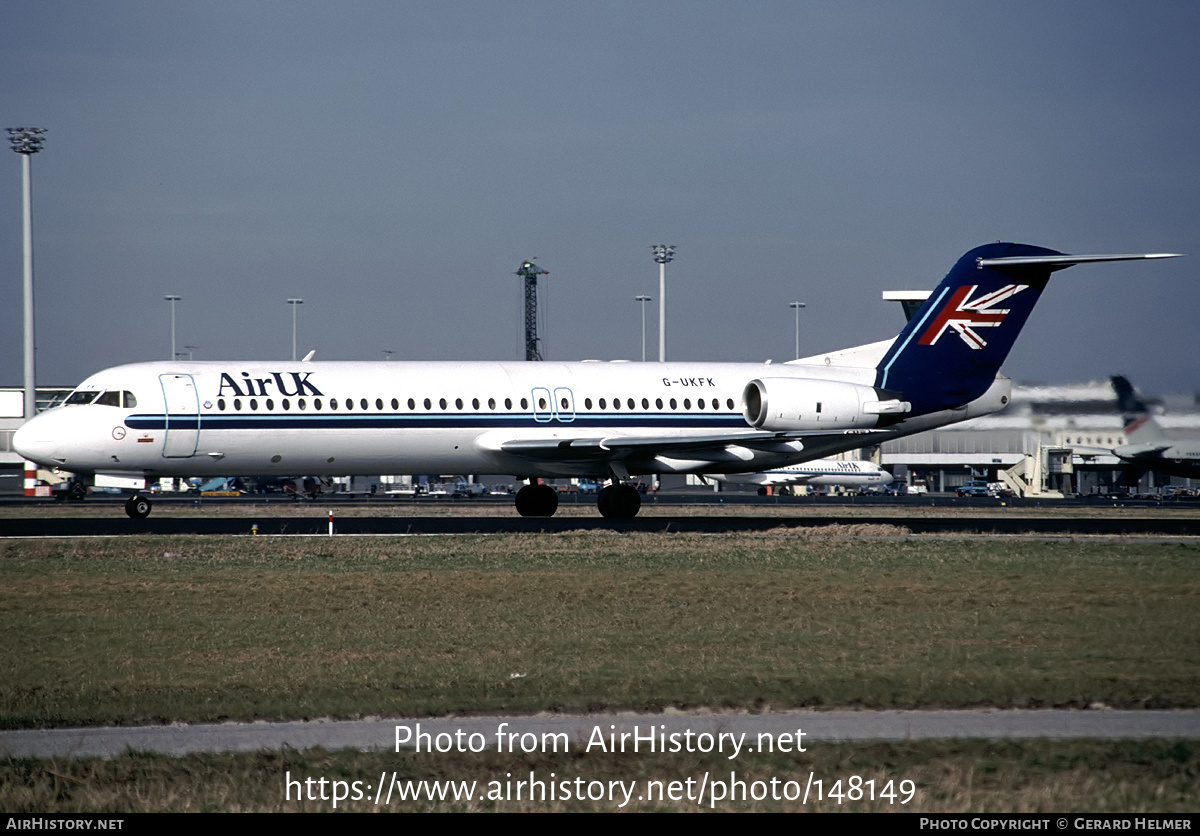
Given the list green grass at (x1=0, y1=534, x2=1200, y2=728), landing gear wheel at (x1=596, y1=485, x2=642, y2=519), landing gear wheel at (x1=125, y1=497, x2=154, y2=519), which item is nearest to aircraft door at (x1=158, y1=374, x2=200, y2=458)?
landing gear wheel at (x1=125, y1=497, x2=154, y2=519)

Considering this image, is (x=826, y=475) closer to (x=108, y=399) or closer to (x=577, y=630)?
(x=108, y=399)

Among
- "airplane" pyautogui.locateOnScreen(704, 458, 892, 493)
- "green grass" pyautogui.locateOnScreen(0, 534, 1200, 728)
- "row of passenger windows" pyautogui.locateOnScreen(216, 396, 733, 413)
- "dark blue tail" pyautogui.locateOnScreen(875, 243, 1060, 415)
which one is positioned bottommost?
"airplane" pyautogui.locateOnScreen(704, 458, 892, 493)

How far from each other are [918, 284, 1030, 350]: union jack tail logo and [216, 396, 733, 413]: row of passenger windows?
6.21 m

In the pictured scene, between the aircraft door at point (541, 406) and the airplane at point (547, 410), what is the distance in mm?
49

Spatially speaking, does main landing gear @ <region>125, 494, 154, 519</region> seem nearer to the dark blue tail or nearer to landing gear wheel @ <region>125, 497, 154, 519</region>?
landing gear wheel @ <region>125, 497, 154, 519</region>

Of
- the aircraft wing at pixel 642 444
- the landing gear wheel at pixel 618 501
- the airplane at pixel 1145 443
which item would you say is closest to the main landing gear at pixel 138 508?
the aircraft wing at pixel 642 444

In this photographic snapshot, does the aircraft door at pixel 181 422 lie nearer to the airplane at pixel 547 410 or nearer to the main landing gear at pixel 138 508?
the airplane at pixel 547 410

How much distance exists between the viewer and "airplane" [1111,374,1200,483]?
36000mm

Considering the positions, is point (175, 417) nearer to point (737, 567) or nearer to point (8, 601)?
point (8, 601)

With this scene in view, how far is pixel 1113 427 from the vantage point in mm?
37875

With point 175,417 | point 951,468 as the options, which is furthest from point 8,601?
point 951,468

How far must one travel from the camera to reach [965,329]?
119 feet
